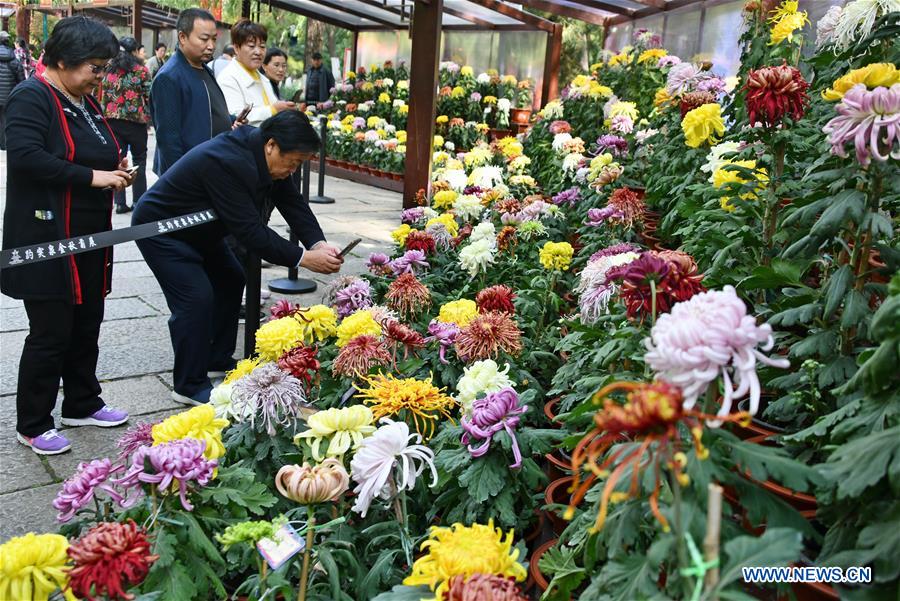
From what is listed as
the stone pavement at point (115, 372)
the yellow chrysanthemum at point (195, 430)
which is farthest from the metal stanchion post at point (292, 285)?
the yellow chrysanthemum at point (195, 430)

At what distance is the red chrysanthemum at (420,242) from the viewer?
3.84 m

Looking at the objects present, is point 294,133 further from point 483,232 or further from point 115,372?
point 115,372

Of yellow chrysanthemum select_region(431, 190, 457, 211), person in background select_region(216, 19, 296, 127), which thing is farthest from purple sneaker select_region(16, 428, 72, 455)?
yellow chrysanthemum select_region(431, 190, 457, 211)

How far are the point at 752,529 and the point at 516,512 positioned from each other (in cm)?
72

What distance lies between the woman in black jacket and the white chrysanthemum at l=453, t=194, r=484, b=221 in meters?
2.04

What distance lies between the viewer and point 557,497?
7.01 feet

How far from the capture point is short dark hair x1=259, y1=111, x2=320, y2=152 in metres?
3.30

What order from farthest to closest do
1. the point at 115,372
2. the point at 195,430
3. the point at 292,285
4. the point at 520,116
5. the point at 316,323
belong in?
the point at 520,116
the point at 292,285
the point at 115,372
the point at 316,323
the point at 195,430

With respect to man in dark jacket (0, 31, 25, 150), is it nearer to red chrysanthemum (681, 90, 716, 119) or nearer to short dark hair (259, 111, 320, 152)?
short dark hair (259, 111, 320, 152)

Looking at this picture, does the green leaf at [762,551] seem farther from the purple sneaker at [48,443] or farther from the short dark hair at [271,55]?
the short dark hair at [271,55]

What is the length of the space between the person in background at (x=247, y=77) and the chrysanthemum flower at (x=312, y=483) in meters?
3.61

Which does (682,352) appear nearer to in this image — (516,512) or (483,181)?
(516,512)

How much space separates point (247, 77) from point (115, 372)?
2025mm

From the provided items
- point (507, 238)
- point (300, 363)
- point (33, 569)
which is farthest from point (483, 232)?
point (33, 569)
